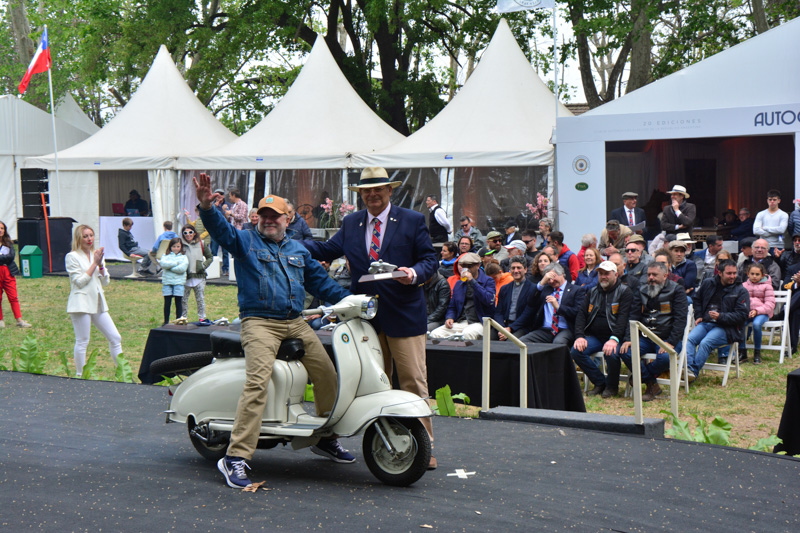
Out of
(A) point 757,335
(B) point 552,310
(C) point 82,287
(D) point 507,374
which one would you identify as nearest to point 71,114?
(C) point 82,287

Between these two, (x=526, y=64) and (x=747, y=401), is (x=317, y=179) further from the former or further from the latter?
(x=747, y=401)

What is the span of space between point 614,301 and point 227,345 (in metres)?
4.61

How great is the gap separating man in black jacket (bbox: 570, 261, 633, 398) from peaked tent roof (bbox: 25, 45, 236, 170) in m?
14.0

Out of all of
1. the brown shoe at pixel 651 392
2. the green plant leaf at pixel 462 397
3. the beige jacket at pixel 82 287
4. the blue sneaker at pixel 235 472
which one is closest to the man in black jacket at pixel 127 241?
the beige jacket at pixel 82 287

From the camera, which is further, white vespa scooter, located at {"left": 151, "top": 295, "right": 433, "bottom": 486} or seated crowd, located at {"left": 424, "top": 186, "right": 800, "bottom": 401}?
seated crowd, located at {"left": 424, "top": 186, "right": 800, "bottom": 401}

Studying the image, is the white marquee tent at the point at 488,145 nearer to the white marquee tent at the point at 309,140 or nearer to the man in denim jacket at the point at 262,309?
the white marquee tent at the point at 309,140

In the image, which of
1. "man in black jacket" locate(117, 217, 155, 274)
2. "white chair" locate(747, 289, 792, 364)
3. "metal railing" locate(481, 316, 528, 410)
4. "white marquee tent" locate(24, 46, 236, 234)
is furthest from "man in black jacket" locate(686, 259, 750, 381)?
"white marquee tent" locate(24, 46, 236, 234)

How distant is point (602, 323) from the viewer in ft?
29.5

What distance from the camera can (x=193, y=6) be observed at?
96.0ft

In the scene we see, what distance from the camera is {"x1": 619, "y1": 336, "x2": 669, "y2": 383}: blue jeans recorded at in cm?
869

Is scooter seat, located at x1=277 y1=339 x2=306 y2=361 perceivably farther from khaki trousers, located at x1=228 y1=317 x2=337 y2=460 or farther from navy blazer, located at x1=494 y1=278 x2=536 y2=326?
navy blazer, located at x1=494 y1=278 x2=536 y2=326

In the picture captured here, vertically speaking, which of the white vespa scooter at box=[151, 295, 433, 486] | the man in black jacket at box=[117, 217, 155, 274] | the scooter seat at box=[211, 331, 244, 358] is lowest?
the white vespa scooter at box=[151, 295, 433, 486]

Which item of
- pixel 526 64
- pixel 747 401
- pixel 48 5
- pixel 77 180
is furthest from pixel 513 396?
pixel 48 5

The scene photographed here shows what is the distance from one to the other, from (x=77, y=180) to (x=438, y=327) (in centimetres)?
1510
